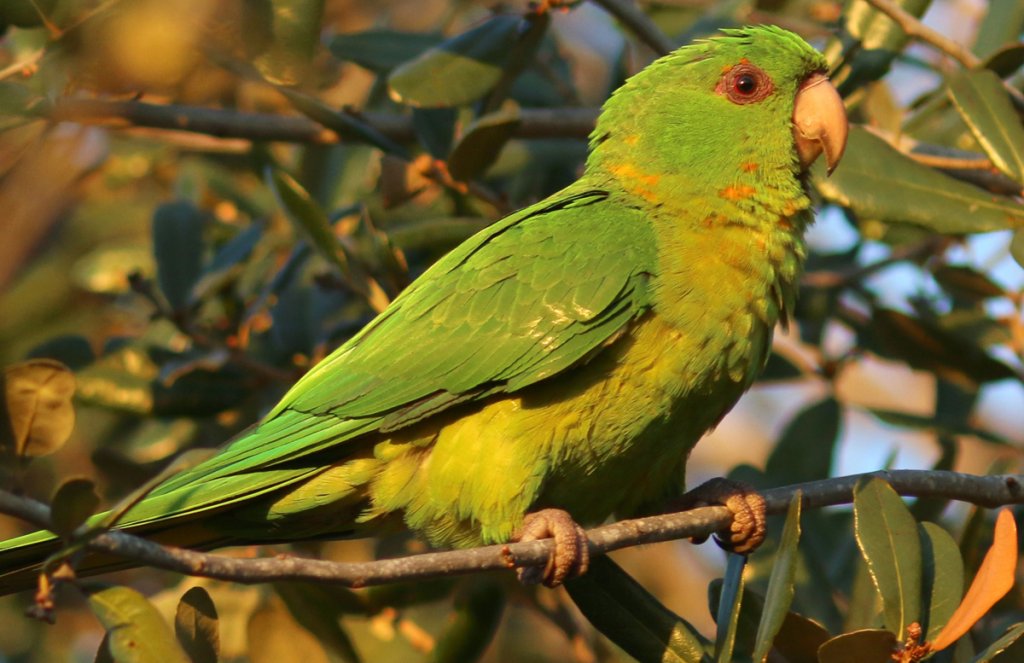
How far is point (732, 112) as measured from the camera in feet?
10.6

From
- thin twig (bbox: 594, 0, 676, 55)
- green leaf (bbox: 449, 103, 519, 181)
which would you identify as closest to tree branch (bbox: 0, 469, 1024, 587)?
green leaf (bbox: 449, 103, 519, 181)

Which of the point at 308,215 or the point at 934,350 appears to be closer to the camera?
the point at 308,215

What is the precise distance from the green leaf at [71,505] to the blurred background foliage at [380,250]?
2 centimetres

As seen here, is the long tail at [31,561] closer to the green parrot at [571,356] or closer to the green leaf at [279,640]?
the green parrot at [571,356]

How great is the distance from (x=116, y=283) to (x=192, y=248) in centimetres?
91

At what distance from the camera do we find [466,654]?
11.1 feet

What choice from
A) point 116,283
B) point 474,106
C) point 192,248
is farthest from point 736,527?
point 116,283

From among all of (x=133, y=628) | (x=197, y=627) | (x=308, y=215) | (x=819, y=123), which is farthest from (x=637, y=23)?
(x=133, y=628)

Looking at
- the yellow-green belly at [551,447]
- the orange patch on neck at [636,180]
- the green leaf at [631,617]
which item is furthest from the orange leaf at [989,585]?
the orange patch on neck at [636,180]

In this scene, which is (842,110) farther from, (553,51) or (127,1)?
(127,1)

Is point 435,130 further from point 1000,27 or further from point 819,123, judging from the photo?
point 1000,27

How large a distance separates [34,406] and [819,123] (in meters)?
2.19

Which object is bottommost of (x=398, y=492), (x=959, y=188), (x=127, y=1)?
(x=398, y=492)

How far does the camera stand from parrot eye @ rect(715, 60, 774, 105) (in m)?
3.23
